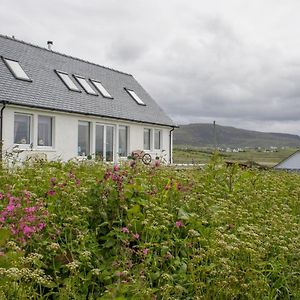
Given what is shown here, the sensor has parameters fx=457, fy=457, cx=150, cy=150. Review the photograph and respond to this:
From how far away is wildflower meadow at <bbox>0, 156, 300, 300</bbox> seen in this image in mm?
3348

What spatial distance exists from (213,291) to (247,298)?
0.93 ft

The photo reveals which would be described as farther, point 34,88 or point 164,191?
point 34,88

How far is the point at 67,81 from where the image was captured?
21625 mm

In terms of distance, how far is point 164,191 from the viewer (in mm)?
5605

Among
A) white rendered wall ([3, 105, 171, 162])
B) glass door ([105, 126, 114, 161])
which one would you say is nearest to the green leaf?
white rendered wall ([3, 105, 171, 162])

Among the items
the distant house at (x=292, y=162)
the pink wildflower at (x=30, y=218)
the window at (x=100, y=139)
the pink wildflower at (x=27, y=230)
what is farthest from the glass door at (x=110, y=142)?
the pink wildflower at (x=27, y=230)

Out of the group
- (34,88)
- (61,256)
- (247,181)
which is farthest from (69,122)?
(61,256)

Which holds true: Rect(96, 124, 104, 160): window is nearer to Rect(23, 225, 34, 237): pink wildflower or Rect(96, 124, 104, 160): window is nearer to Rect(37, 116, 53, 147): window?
Rect(37, 116, 53, 147): window

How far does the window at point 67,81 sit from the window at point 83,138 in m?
1.74

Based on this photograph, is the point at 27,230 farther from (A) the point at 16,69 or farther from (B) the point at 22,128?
(A) the point at 16,69

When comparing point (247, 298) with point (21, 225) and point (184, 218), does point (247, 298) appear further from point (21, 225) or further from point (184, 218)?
point (21, 225)

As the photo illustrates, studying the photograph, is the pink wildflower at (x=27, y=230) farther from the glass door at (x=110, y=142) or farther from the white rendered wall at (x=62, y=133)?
the glass door at (x=110, y=142)

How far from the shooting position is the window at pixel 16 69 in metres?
18.6

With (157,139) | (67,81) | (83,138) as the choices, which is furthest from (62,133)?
(157,139)
